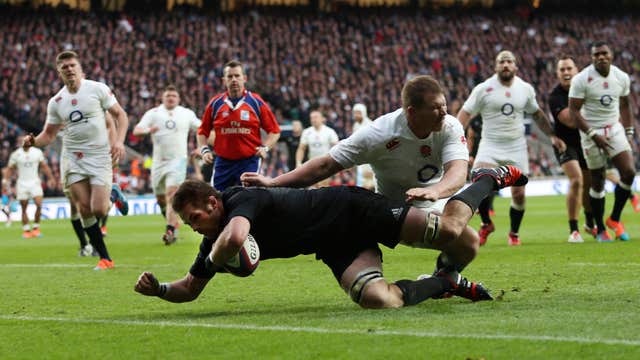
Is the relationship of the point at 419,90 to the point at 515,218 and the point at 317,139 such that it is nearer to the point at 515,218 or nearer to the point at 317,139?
the point at 515,218

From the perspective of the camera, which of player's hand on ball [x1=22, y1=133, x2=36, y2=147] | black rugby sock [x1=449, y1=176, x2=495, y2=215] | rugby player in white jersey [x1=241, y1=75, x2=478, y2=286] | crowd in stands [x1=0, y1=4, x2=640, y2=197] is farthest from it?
crowd in stands [x1=0, y1=4, x2=640, y2=197]

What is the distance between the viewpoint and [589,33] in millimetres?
49469

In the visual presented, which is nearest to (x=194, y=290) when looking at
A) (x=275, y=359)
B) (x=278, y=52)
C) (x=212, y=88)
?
(x=275, y=359)

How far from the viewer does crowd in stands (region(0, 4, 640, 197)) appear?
38.1 meters

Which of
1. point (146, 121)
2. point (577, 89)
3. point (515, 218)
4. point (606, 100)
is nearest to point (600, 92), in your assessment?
point (606, 100)

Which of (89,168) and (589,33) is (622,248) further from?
(589,33)

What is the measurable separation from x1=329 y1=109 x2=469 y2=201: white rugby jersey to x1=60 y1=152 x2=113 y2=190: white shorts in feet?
16.6

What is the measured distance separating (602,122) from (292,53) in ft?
104

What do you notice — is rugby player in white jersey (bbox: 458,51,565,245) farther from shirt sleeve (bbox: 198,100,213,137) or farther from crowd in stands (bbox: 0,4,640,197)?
crowd in stands (bbox: 0,4,640,197)

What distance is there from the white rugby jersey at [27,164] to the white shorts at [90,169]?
12.4m

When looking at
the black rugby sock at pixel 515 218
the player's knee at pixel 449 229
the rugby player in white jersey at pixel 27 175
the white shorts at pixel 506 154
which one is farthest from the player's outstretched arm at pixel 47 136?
the rugby player in white jersey at pixel 27 175

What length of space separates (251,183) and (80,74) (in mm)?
5266

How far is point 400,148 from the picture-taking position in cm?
687

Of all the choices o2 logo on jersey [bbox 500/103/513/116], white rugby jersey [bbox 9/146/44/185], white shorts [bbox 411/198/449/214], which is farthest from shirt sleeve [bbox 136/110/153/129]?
white shorts [bbox 411/198/449/214]
